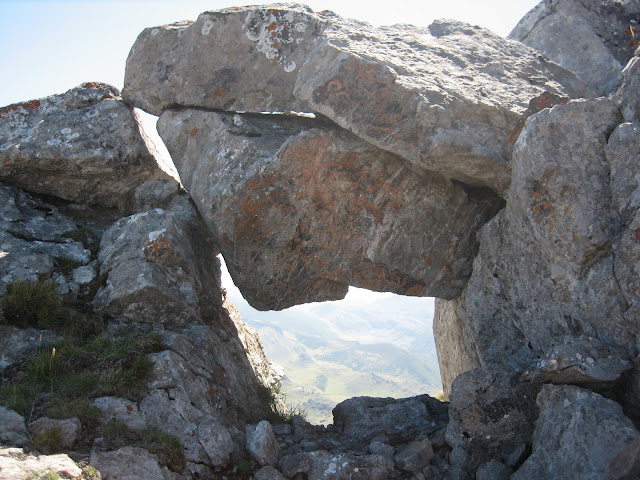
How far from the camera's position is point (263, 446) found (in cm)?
544

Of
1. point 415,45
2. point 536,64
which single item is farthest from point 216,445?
point 536,64

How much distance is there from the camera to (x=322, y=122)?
8234 mm

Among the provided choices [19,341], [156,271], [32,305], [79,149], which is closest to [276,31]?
[79,149]

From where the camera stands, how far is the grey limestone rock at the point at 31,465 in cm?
403

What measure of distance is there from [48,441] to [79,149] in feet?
18.0

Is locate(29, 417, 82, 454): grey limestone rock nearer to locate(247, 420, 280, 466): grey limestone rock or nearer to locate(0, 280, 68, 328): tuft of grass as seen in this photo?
locate(247, 420, 280, 466): grey limestone rock

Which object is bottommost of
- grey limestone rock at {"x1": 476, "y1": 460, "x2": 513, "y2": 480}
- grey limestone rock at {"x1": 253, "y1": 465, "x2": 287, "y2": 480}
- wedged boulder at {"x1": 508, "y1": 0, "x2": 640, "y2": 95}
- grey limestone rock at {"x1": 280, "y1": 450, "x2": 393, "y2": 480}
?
grey limestone rock at {"x1": 253, "y1": 465, "x2": 287, "y2": 480}

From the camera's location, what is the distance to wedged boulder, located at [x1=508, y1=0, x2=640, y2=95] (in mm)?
7969

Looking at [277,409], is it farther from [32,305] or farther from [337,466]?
[32,305]

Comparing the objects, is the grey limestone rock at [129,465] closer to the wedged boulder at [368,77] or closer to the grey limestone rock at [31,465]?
the grey limestone rock at [31,465]

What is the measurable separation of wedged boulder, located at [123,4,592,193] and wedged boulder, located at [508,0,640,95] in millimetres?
467

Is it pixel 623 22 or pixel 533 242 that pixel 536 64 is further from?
pixel 533 242

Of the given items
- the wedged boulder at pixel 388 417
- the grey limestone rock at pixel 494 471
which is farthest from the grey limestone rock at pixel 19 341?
the grey limestone rock at pixel 494 471

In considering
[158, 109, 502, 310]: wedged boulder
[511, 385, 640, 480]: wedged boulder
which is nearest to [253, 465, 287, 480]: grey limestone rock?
[511, 385, 640, 480]: wedged boulder
